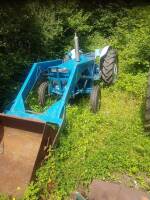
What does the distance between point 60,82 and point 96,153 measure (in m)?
2.06

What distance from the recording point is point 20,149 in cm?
477

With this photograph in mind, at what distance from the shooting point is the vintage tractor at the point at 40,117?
454 centimetres

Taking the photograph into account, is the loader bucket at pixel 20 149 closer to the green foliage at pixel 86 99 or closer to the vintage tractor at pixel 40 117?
the vintage tractor at pixel 40 117

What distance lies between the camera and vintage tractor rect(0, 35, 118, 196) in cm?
454

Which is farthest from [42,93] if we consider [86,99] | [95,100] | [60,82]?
[95,100]

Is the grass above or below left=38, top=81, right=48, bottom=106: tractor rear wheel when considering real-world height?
below

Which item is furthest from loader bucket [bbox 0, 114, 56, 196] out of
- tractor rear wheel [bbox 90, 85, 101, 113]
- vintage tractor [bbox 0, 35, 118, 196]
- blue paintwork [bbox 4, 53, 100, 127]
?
tractor rear wheel [bbox 90, 85, 101, 113]

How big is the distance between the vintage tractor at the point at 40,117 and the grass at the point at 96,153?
207 mm

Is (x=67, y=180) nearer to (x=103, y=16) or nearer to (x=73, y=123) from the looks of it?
(x=73, y=123)

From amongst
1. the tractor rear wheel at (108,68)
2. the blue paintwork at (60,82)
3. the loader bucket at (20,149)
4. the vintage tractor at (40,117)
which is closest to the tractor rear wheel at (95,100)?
the vintage tractor at (40,117)

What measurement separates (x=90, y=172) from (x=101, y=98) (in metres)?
2.78

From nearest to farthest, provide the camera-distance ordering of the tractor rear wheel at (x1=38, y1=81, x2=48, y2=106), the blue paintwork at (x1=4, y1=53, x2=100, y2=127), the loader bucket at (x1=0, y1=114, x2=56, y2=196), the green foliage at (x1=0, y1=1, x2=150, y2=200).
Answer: the loader bucket at (x1=0, y1=114, x2=56, y2=196)
the green foliage at (x1=0, y1=1, x2=150, y2=200)
the blue paintwork at (x1=4, y1=53, x2=100, y2=127)
the tractor rear wheel at (x1=38, y1=81, x2=48, y2=106)

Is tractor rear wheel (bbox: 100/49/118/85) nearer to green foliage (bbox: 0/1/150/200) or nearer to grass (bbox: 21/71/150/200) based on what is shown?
green foliage (bbox: 0/1/150/200)

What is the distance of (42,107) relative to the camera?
22.6ft
